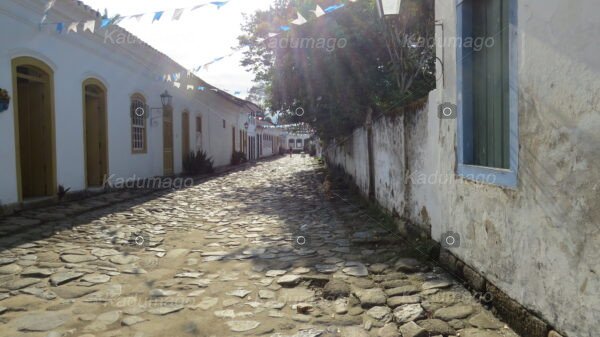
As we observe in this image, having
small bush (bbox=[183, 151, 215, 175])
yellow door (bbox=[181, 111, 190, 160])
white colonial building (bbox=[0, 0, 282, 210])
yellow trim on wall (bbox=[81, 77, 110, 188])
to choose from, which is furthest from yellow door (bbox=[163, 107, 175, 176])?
yellow trim on wall (bbox=[81, 77, 110, 188])

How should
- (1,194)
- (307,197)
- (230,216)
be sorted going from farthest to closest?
(307,197)
(230,216)
(1,194)

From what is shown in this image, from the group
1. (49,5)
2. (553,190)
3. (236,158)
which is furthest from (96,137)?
(236,158)

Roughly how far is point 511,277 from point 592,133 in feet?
4.11

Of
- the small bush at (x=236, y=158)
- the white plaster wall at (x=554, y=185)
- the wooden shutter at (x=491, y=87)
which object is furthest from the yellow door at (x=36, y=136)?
the small bush at (x=236, y=158)

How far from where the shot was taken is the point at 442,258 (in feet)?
13.9

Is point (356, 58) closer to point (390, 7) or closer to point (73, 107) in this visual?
point (390, 7)

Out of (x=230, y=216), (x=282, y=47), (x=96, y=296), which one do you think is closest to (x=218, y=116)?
(x=282, y=47)

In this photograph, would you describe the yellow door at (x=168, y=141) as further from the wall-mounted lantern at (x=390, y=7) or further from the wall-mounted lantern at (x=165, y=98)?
the wall-mounted lantern at (x=390, y=7)

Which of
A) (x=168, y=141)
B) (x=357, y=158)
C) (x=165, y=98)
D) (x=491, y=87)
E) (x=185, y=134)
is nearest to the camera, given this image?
(x=491, y=87)

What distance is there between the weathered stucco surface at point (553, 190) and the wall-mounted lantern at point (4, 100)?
22.4 feet

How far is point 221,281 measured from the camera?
4078 millimetres

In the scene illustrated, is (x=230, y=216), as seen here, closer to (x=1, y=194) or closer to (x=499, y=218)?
(x=1, y=194)

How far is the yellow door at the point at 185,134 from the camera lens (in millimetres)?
15438

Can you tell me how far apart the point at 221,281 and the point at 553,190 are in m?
2.98
